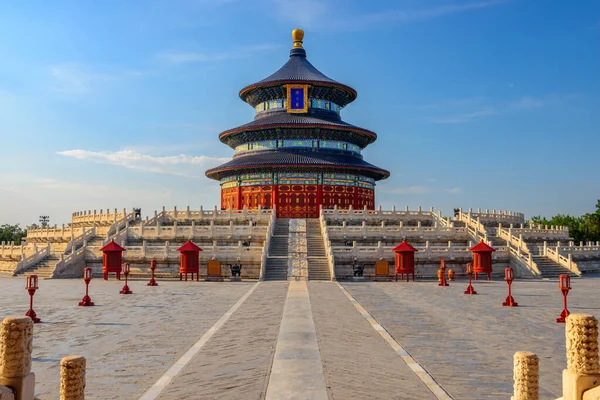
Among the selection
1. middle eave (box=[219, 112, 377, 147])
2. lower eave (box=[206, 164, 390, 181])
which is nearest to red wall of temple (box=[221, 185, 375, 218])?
lower eave (box=[206, 164, 390, 181])

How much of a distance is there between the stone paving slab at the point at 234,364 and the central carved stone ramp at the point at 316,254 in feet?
51.7

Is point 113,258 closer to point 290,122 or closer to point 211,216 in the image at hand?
point 211,216

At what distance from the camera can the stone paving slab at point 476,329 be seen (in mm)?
9695

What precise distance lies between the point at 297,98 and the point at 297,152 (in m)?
6.90

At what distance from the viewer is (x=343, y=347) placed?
38.2 ft

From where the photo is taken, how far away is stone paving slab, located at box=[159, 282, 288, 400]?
8.45 m

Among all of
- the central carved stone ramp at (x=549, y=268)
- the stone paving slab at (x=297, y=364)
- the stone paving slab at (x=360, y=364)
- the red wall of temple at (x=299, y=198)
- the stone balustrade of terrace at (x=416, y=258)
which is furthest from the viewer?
the red wall of temple at (x=299, y=198)

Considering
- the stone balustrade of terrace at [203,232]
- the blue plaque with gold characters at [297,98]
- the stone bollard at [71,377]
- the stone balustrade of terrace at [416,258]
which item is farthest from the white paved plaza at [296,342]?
the blue plaque with gold characters at [297,98]

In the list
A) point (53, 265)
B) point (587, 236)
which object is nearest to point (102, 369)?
point (53, 265)

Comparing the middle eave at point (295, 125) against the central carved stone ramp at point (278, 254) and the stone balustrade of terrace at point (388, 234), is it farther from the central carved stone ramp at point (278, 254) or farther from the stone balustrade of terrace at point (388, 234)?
the stone balustrade of terrace at point (388, 234)

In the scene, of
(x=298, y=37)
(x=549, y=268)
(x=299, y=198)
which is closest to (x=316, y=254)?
(x=549, y=268)

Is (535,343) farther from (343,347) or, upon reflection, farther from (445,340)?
(343,347)

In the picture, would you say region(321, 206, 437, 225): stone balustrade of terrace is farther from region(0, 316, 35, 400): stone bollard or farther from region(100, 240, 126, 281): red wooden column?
region(0, 316, 35, 400): stone bollard

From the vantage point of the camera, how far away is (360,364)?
10164mm
